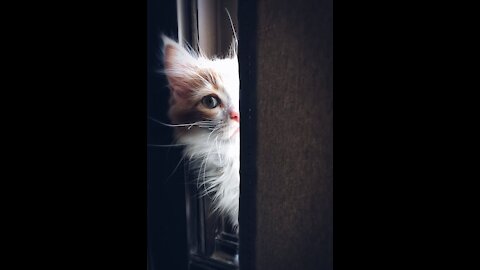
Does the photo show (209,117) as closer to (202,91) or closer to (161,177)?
(202,91)

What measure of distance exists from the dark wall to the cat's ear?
0.09 feet

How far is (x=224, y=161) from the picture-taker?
1.22 m

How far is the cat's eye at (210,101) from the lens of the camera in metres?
1.22

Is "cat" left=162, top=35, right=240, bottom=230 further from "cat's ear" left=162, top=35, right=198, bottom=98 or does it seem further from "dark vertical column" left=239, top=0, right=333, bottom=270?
"dark vertical column" left=239, top=0, right=333, bottom=270

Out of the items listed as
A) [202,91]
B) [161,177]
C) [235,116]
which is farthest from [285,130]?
Answer: [161,177]

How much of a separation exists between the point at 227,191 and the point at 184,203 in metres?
0.16

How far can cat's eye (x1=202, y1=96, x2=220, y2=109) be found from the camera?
48.1 inches

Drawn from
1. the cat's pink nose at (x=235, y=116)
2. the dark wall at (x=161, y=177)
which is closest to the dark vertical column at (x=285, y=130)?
the cat's pink nose at (x=235, y=116)

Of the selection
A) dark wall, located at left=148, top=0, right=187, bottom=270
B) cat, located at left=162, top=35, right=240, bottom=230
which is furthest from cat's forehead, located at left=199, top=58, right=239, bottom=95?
dark wall, located at left=148, top=0, right=187, bottom=270

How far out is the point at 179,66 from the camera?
Answer: 1238 millimetres

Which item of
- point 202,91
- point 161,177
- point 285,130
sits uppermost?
point 202,91

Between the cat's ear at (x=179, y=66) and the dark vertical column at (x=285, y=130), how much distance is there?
16.4 inches

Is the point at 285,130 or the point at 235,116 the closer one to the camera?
the point at 285,130

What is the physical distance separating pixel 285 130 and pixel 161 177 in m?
0.60
